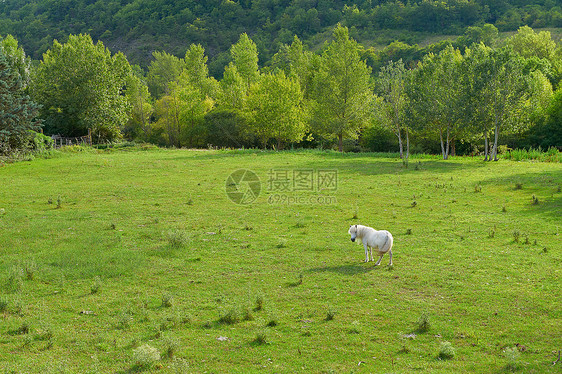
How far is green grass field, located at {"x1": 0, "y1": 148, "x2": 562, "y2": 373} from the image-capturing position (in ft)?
33.0

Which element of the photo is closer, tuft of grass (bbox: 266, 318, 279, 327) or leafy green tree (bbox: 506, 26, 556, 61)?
tuft of grass (bbox: 266, 318, 279, 327)

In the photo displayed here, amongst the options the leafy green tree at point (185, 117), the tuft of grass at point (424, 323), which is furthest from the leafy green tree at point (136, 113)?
the tuft of grass at point (424, 323)

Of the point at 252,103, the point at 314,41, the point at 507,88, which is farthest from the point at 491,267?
the point at 314,41

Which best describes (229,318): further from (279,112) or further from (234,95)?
(234,95)

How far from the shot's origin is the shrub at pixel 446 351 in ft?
32.0

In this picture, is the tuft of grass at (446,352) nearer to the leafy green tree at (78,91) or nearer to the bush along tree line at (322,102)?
the bush along tree line at (322,102)

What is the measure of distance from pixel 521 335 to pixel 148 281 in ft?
38.3

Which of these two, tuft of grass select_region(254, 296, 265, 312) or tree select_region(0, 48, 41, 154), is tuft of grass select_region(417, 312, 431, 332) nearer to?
tuft of grass select_region(254, 296, 265, 312)

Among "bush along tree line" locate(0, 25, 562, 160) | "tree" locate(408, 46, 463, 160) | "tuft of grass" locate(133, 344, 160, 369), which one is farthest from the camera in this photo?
"tree" locate(408, 46, 463, 160)

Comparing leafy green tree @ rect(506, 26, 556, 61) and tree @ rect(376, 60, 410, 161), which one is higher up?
leafy green tree @ rect(506, 26, 556, 61)

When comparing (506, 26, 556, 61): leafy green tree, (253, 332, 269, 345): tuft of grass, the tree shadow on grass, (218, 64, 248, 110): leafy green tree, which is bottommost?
(253, 332, 269, 345): tuft of grass
